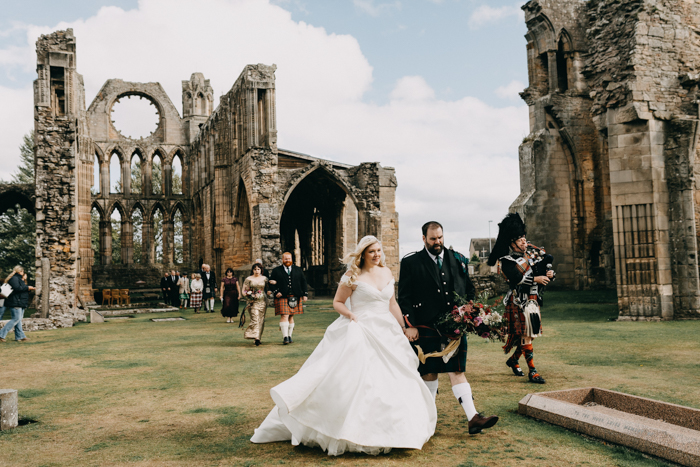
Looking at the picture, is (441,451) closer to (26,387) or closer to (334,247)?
(26,387)

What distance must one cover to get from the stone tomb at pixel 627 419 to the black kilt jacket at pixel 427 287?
4.17 feet

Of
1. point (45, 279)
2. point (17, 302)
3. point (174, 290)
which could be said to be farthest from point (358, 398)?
point (174, 290)

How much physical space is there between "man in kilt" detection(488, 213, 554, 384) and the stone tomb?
148 centimetres

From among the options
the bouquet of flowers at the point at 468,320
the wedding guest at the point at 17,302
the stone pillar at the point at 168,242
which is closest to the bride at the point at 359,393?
the bouquet of flowers at the point at 468,320

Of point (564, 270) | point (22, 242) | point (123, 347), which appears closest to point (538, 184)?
point (564, 270)

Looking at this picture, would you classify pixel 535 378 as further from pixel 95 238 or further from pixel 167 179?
pixel 95 238

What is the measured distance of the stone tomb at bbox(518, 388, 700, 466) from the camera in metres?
4.19

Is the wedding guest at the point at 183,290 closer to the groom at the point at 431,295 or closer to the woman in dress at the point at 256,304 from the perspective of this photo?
the woman in dress at the point at 256,304

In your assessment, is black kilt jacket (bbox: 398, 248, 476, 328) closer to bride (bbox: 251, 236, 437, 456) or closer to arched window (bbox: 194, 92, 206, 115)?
bride (bbox: 251, 236, 437, 456)

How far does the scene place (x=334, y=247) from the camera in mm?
34875

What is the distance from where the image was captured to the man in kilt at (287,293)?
37.9ft

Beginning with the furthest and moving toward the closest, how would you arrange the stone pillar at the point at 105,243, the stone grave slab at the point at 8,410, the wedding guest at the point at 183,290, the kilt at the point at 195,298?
the stone pillar at the point at 105,243 → the wedding guest at the point at 183,290 → the kilt at the point at 195,298 → the stone grave slab at the point at 8,410

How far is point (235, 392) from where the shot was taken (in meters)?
7.01

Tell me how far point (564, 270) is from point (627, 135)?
31.7ft
